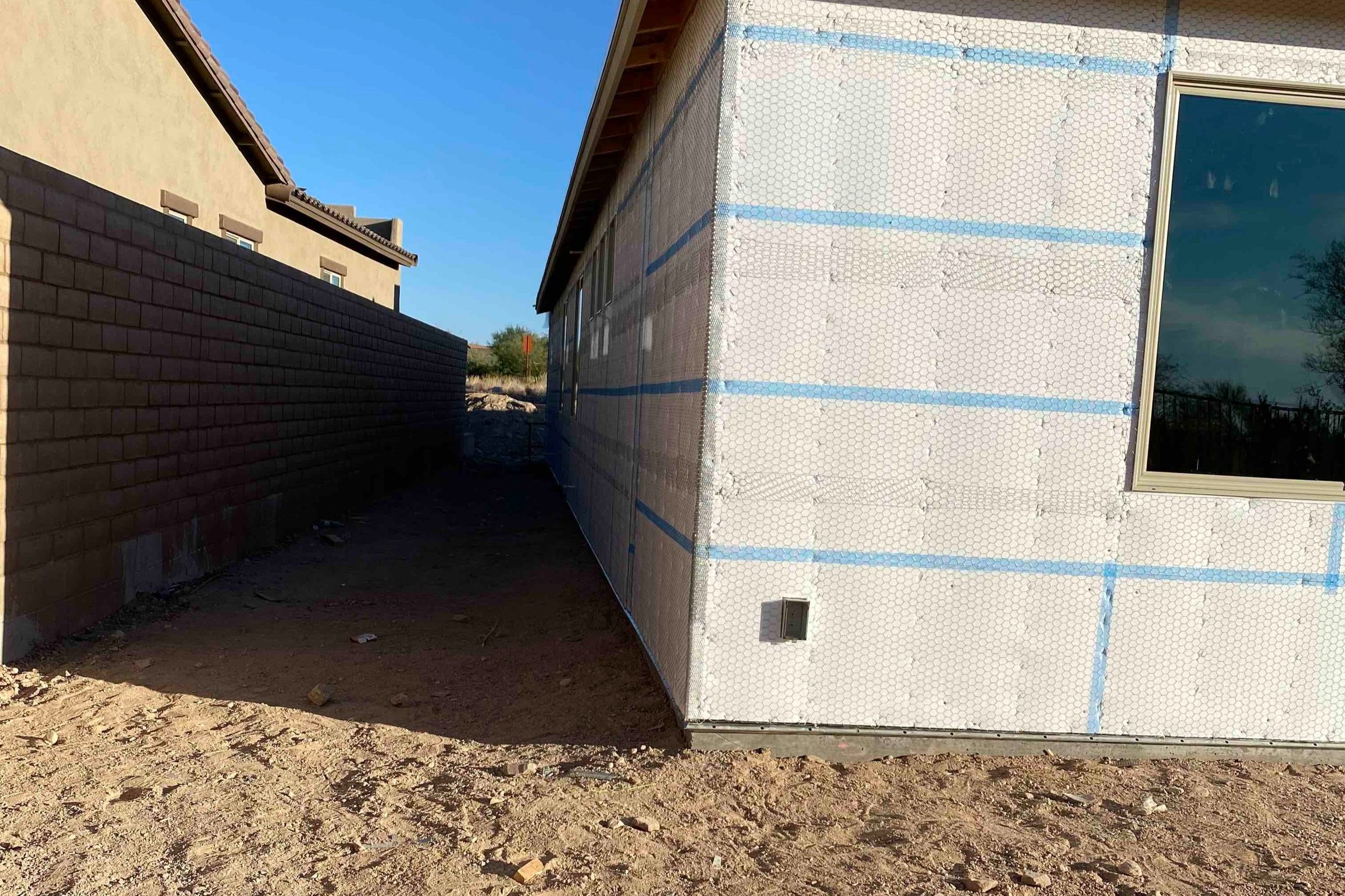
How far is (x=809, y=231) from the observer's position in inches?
163

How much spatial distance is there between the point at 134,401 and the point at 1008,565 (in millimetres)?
5859

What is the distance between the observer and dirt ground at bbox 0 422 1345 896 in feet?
10.8

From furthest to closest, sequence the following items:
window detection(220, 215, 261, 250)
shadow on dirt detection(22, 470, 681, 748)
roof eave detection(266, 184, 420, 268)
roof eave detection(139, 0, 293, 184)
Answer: roof eave detection(266, 184, 420, 268) → window detection(220, 215, 261, 250) → roof eave detection(139, 0, 293, 184) → shadow on dirt detection(22, 470, 681, 748)

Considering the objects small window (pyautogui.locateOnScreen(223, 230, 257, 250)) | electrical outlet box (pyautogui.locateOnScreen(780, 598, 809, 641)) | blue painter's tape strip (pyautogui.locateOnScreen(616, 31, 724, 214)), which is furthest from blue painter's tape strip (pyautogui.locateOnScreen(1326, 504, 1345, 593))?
small window (pyautogui.locateOnScreen(223, 230, 257, 250))

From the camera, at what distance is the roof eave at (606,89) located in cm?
511

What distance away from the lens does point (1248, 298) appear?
4414 mm

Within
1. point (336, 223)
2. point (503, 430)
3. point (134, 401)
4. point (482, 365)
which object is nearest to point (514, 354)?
point (482, 365)

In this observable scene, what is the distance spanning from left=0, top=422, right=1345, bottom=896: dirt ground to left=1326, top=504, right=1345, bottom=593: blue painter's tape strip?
89 cm

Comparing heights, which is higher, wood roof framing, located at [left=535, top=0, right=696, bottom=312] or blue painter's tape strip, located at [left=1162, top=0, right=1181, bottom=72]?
wood roof framing, located at [left=535, top=0, right=696, bottom=312]

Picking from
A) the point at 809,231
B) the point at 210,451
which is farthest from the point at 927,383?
the point at 210,451

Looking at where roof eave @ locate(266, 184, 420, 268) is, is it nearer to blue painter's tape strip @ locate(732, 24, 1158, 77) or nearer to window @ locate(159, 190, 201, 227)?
window @ locate(159, 190, 201, 227)

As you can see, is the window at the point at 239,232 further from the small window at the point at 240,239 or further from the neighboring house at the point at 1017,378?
the neighboring house at the point at 1017,378

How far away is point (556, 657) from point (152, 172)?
35.0 ft

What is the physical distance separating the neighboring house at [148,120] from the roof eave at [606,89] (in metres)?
4.84
